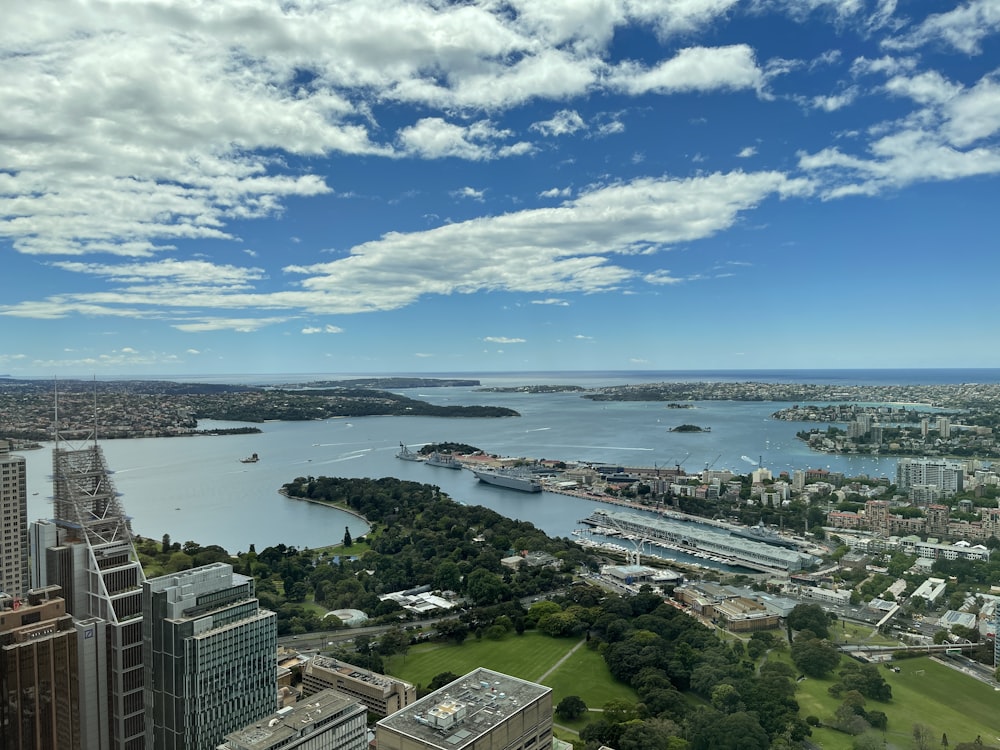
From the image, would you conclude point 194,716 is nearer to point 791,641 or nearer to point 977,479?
point 791,641

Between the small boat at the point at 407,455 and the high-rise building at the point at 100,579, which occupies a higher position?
the high-rise building at the point at 100,579

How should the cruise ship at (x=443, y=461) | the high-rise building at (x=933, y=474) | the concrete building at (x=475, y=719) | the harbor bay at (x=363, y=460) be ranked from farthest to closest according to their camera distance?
1. the cruise ship at (x=443, y=461)
2. the harbor bay at (x=363, y=460)
3. the high-rise building at (x=933, y=474)
4. the concrete building at (x=475, y=719)

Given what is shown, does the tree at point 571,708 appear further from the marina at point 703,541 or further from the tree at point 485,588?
the marina at point 703,541

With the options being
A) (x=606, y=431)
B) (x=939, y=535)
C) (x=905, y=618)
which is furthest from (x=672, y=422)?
(x=905, y=618)

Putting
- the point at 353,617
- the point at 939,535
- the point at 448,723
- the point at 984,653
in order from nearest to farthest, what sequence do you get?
the point at 448,723 → the point at 984,653 → the point at 353,617 → the point at 939,535

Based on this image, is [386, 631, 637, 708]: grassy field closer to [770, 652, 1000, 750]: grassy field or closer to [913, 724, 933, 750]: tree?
[770, 652, 1000, 750]: grassy field

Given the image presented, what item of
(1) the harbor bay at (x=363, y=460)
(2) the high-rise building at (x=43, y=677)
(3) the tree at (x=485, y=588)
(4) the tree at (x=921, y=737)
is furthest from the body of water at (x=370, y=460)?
(4) the tree at (x=921, y=737)

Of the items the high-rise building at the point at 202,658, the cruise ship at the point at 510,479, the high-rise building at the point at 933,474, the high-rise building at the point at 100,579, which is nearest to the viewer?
the high-rise building at the point at 202,658

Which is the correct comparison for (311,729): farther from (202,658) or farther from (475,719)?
(475,719)
